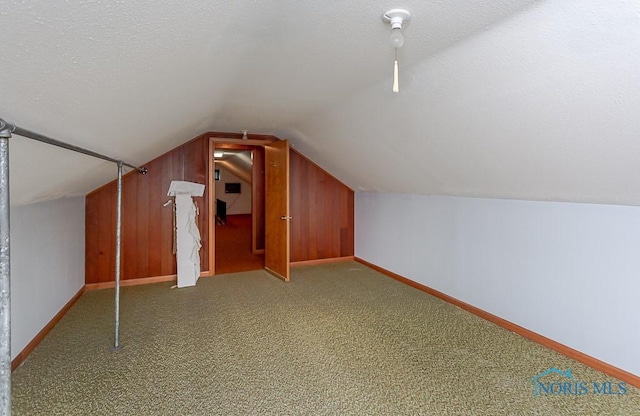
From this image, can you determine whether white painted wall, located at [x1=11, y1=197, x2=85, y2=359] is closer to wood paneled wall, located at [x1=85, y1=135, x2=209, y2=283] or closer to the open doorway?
wood paneled wall, located at [x1=85, y1=135, x2=209, y2=283]

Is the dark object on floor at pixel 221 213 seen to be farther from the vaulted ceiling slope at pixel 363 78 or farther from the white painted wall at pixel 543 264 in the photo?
the vaulted ceiling slope at pixel 363 78

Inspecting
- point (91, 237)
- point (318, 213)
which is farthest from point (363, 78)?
point (91, 237)

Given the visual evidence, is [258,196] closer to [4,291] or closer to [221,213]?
[221,213]

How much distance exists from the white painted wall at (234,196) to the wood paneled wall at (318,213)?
6.45 metres

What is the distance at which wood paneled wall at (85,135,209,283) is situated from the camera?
3945 mm

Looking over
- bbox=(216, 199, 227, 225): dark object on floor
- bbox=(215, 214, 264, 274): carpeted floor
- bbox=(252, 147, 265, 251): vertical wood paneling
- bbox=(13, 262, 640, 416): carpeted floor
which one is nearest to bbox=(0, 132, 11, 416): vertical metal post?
bbox=(13, 262, 640, 416): carpeted floor

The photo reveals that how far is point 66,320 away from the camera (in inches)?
118

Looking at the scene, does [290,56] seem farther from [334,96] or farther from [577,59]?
[577,59]

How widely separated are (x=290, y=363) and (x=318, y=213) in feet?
10.1

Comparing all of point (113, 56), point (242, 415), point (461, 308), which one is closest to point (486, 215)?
point (461, 308)

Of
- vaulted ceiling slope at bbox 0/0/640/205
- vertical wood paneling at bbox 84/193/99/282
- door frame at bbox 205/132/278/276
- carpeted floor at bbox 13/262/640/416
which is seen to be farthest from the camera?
door frame at bbox 205/132/278/276

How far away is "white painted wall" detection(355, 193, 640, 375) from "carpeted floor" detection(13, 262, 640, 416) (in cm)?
21

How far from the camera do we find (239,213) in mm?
11758

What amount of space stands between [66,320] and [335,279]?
2759 mm
